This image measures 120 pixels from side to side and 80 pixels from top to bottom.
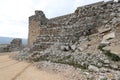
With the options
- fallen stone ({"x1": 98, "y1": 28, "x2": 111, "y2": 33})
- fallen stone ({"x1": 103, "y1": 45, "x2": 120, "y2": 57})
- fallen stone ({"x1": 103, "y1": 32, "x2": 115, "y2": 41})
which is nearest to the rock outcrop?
fallen stone ({"x1": 98, "y1": 28, "x2": 111, "y2": 33})

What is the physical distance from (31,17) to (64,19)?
14.9 feet

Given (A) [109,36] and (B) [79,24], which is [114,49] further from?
(B) [79,24]

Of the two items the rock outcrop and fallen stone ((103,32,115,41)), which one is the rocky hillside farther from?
the rock outcrop

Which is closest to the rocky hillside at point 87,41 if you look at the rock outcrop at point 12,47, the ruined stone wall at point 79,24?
the ruined stone wall at point 79,24

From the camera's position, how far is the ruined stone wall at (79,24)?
14.0 m

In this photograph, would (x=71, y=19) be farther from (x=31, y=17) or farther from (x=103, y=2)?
(x=31, y=17)

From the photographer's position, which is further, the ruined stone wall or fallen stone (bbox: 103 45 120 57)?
the ruined stone wall

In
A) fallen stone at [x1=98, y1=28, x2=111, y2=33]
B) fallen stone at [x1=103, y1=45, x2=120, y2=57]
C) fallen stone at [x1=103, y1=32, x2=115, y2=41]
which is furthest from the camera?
fallen stone at [x1=98, y1=28, x2=111, y2=33]

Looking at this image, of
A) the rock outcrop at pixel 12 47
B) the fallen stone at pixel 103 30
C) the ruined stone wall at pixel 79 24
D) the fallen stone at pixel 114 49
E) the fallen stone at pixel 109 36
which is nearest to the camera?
the fallen stone at pixel 114 49

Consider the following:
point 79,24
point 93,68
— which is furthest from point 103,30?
point 93,68

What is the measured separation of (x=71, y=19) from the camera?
16.5 meters

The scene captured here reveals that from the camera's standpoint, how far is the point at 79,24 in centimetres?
1520

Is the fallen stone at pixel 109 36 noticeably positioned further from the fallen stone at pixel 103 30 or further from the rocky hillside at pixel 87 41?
the fallen stone at pixel 103 30

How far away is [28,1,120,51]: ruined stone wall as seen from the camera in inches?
551
